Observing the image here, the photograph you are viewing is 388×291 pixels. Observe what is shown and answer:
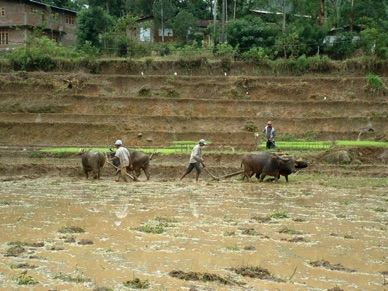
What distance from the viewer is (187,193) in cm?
1778

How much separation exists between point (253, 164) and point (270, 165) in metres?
0.62

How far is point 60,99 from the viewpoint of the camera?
36.3 m

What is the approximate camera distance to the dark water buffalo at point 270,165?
1983 centimetres

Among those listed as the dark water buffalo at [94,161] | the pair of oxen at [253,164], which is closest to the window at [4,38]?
the pair of oxen at [253,164]

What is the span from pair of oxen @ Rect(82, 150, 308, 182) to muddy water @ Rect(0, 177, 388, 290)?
6.28ft

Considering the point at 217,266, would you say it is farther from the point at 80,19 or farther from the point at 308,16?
the point at 308,16

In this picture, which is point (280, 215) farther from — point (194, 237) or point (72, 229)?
point (72, 229)

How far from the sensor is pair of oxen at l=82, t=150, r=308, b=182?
1991cm

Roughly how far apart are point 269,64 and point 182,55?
6.03 m

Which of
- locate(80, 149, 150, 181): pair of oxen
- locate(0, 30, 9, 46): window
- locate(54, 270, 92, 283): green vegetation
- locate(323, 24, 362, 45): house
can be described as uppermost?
locate(323, 24, 362, 45): house

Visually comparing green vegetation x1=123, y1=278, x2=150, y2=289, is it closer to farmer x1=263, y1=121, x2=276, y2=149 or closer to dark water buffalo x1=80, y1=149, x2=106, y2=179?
Result: dark water buffalo x1=80, y1=149, x2=106, y2=179

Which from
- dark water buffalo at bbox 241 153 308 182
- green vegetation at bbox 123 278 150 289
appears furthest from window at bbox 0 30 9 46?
green vegetation at bbox 123 278 150 289

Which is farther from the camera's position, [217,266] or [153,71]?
[153,71]

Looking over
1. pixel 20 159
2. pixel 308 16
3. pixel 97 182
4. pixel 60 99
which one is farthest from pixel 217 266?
pixel 308 16
